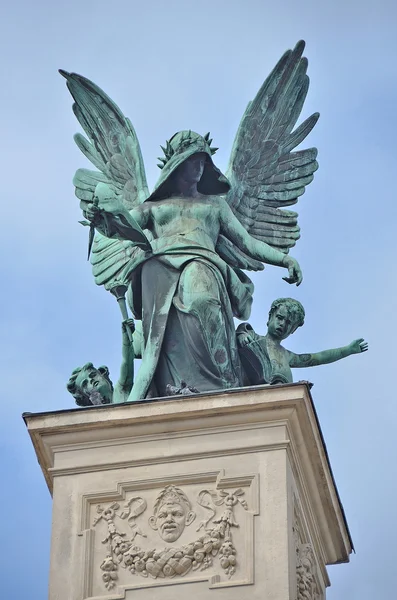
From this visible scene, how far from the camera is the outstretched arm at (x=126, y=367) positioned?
21109mm

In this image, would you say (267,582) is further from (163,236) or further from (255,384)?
(163,236)

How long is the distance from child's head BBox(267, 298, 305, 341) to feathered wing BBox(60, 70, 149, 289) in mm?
1947

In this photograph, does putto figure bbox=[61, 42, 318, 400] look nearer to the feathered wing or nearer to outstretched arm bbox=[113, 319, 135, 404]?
the feathered wing

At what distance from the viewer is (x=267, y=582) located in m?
19.0

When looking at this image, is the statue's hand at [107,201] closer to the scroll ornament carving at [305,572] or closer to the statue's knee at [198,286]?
the statue's knee at [198,286]

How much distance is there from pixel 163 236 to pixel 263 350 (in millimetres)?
1395

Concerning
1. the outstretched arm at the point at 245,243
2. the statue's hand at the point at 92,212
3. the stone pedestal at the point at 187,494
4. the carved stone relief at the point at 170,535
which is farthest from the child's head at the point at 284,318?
the carved stone relief at the point at 170,535

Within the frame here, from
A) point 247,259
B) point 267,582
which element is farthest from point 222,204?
point 267,582

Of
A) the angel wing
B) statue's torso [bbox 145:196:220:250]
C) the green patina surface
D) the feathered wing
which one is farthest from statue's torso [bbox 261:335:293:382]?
the feathered wing

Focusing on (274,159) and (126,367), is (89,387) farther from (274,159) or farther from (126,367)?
(274,159)

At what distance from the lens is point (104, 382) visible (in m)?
20.9

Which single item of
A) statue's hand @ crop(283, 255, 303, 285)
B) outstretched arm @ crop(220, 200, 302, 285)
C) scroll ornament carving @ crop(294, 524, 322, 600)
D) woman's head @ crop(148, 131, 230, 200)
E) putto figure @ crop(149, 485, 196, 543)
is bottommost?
scroll ornament carving @ crop(294, 524, 322, 600)

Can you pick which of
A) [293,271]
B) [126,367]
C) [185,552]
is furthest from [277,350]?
[185,552]

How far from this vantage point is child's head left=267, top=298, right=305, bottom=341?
70.3ft
